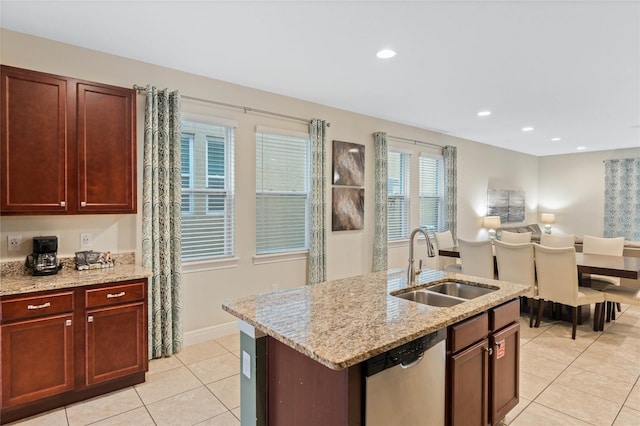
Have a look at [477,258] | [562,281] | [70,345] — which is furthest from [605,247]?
[70,345]

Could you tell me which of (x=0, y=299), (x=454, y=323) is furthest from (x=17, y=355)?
(x=454, y=323)

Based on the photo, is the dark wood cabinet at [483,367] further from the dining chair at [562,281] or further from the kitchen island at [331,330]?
the dining chair at [562,281]

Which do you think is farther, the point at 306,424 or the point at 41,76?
the point at 41,76

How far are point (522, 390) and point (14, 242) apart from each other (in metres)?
4.08

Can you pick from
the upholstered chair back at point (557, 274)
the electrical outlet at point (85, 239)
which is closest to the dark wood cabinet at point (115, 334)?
the electrical outlet at point (85, 239)

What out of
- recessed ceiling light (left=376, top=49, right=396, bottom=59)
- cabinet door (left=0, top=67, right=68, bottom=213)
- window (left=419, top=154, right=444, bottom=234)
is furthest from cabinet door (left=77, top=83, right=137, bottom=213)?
window (left=419, top=154, right=444, bottom=234)

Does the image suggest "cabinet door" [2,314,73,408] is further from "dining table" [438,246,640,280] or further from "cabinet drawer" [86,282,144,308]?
"dining table" [438,246,640,280]

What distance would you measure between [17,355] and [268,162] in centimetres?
278

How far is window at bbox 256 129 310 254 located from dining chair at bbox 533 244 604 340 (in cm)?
274

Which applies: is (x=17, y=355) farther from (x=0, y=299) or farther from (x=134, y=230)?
(x=134, y=230)

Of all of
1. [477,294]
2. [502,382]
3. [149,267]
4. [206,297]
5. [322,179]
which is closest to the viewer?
[502,382]

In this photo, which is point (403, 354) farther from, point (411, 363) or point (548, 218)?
point (548, 218)

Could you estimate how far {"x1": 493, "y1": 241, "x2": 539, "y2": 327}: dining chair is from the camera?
4148mm

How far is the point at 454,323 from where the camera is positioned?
71.1 inches
